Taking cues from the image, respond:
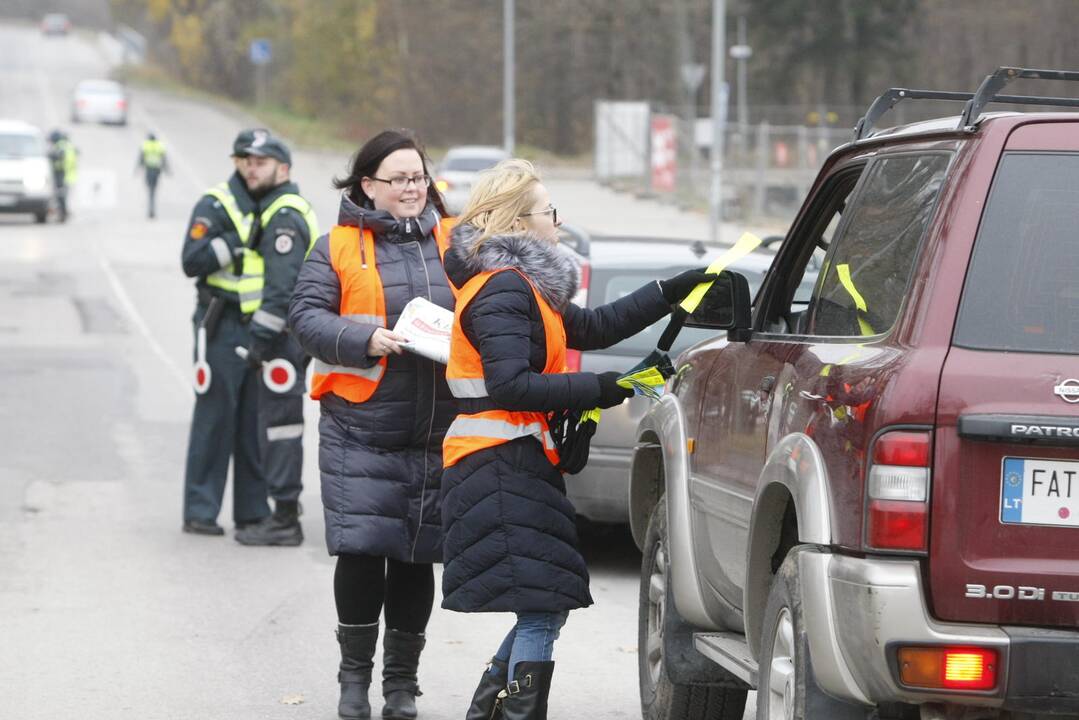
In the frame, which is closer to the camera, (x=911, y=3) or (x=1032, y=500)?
(x=1032, y=500)

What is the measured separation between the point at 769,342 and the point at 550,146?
221 ft

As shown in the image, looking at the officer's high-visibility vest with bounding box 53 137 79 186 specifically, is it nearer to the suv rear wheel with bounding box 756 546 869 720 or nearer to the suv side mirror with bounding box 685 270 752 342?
the suv side mirror with bounding box 685 270 752 342

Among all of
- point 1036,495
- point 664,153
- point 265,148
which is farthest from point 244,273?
point 664,153

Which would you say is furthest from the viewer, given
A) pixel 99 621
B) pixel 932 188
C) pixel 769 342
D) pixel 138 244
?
pixel 138 244

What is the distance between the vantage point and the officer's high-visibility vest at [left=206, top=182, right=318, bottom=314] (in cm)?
930

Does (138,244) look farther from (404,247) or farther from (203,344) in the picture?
(404,247)

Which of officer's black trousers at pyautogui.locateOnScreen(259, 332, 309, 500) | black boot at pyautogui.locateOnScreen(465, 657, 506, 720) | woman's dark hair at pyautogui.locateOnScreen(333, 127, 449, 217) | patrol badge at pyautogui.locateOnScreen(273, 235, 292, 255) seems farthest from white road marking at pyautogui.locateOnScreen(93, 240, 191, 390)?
black boot at pyautogui.locateOnScreen(465, 657, 506, 720)

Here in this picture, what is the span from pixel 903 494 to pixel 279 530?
630 cm

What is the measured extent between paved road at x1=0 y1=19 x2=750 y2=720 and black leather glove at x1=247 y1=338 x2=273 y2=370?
3.28 feet

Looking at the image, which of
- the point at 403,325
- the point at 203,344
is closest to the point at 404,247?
the point at 403,325

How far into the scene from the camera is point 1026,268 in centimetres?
393

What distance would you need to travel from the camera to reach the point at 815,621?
4008 millimetres

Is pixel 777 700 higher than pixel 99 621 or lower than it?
higher

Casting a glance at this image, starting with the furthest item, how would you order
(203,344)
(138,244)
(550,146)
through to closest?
(550,146) < (138,244) < (203,344)
